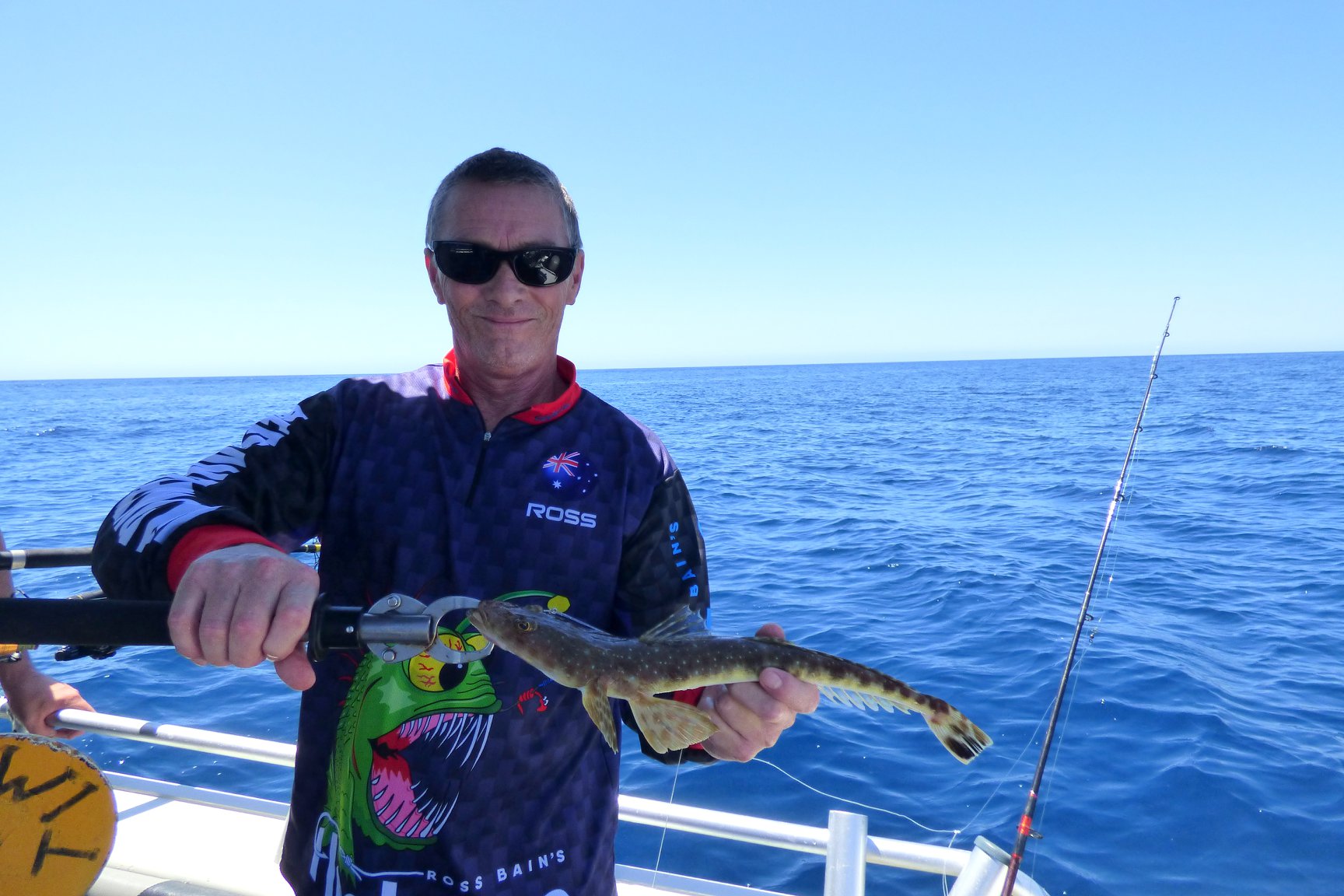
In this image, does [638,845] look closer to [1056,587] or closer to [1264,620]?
[1056,587]

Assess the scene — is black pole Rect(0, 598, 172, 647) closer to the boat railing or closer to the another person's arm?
the boat railing

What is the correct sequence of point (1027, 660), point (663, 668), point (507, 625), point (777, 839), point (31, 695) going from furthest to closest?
point (1027, 660) < point (31, 695) < point (777, 839) < point (663, 668) < point (507, 625)

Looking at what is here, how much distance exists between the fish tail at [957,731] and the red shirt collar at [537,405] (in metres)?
1.49

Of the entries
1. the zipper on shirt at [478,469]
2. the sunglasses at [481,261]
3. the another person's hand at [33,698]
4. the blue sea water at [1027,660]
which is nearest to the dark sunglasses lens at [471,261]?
the sunglasses at [481,261]

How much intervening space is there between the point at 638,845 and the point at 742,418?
136ft

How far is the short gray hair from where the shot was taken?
2508 mm

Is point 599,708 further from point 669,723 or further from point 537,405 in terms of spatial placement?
point 537,405

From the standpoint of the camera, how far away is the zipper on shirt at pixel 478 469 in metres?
2.51

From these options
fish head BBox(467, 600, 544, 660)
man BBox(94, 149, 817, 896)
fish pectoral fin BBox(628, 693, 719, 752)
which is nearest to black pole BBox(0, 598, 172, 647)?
man BBox(94, 149, 817, 896)

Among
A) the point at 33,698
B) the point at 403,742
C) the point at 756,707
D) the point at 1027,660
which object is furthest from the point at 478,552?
the point at 1027,660

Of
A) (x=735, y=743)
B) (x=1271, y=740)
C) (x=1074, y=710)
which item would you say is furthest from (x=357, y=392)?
(x=1271, y=740)

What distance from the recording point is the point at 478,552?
2.49 meters

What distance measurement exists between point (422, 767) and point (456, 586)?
532 mm

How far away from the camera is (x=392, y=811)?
2.34m
